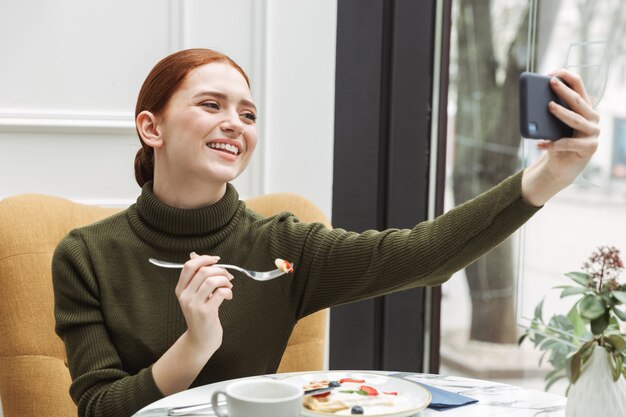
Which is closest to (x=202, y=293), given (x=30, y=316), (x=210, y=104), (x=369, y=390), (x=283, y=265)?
(x=283, y=265)

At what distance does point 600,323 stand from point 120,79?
139 centimetres

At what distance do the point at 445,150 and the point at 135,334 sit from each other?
1.21 metres

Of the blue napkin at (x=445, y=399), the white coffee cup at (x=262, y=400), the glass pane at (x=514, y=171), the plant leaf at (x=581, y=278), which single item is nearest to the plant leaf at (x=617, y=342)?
the plant leaf at (x=581, y=278)

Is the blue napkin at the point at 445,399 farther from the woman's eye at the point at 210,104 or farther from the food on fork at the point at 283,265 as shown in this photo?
the woman's eye at the point at 210,104

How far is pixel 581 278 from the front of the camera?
111 centimetres

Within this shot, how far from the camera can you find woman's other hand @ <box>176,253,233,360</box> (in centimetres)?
117

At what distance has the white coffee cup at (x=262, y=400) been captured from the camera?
2.94 ft

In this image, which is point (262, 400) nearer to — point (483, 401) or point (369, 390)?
point (369, 390)

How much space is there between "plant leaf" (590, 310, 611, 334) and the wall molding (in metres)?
1.32

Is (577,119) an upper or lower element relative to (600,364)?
upper

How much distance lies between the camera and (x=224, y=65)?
147 centimetres

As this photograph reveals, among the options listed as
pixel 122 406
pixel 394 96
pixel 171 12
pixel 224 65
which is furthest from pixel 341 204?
pixel 122 406

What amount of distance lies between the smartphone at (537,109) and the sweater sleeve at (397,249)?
12cm

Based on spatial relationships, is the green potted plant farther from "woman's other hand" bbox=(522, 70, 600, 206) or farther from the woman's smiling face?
the woman's smiling face
